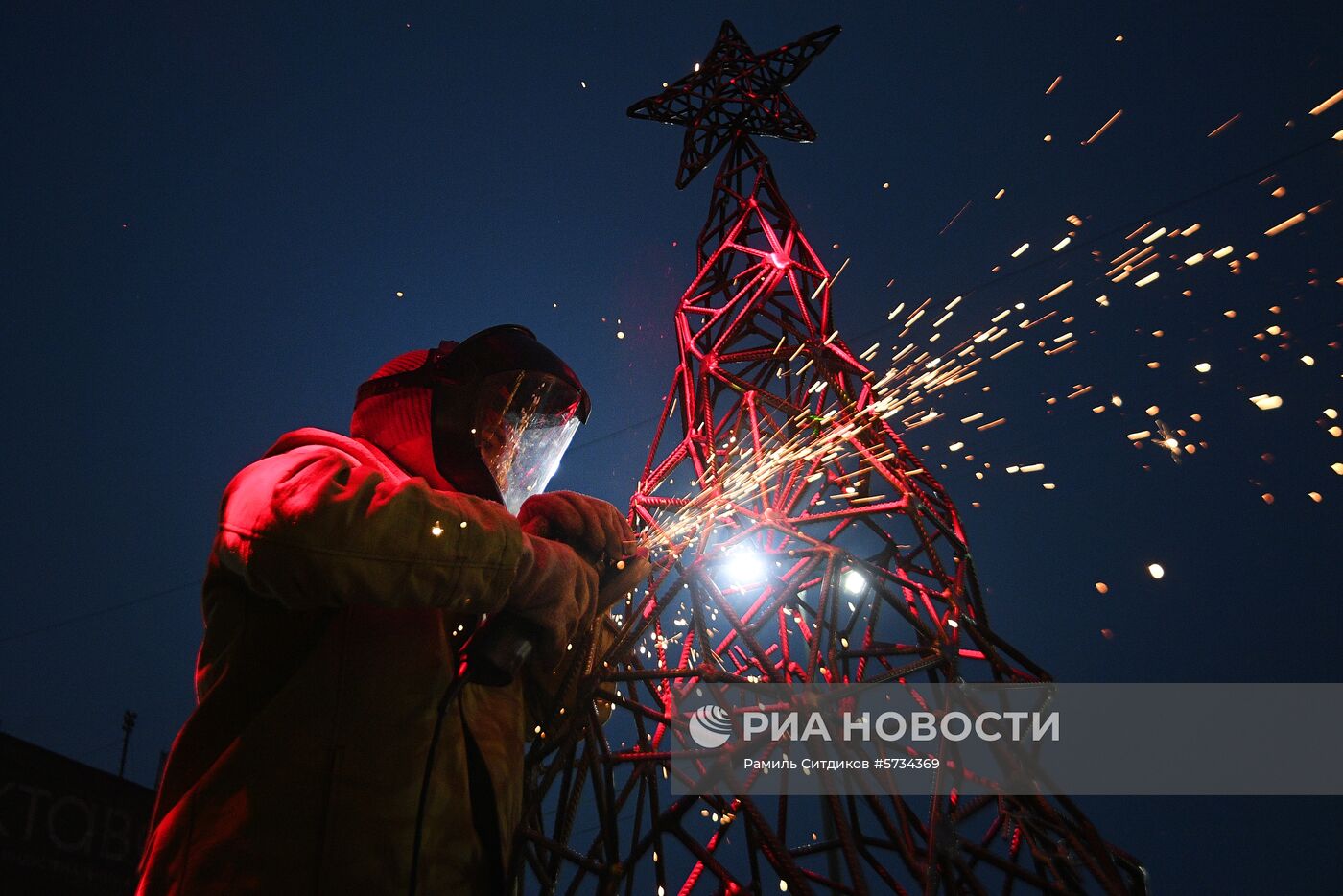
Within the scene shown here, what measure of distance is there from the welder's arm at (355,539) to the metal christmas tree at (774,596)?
41.9 inches

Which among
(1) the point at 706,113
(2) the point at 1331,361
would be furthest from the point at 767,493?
(2) the point at 1331,361

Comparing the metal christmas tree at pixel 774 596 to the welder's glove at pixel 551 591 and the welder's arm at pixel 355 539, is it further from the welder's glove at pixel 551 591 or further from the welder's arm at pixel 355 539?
the welder's arm at pixel 355 539

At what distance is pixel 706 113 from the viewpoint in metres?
7.15

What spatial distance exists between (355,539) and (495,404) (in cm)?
97

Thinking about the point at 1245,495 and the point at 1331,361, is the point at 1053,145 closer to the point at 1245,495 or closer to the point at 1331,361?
the point at 1331,361

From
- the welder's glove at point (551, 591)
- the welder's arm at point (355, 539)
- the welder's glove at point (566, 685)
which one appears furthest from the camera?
the welder's glove at point (566, 685)

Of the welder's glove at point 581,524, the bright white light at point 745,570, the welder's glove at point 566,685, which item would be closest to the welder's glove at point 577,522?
the welder's glove at point 581,524

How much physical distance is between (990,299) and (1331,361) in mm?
7833

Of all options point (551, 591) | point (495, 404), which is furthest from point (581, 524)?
point (495, 404)

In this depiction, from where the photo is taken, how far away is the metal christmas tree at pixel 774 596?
9.64 feet

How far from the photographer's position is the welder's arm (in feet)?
5.00

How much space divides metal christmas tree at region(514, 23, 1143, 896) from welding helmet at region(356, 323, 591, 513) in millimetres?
752

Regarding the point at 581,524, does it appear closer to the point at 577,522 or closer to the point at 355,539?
the point at 577,522

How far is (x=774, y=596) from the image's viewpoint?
13.5 ft
